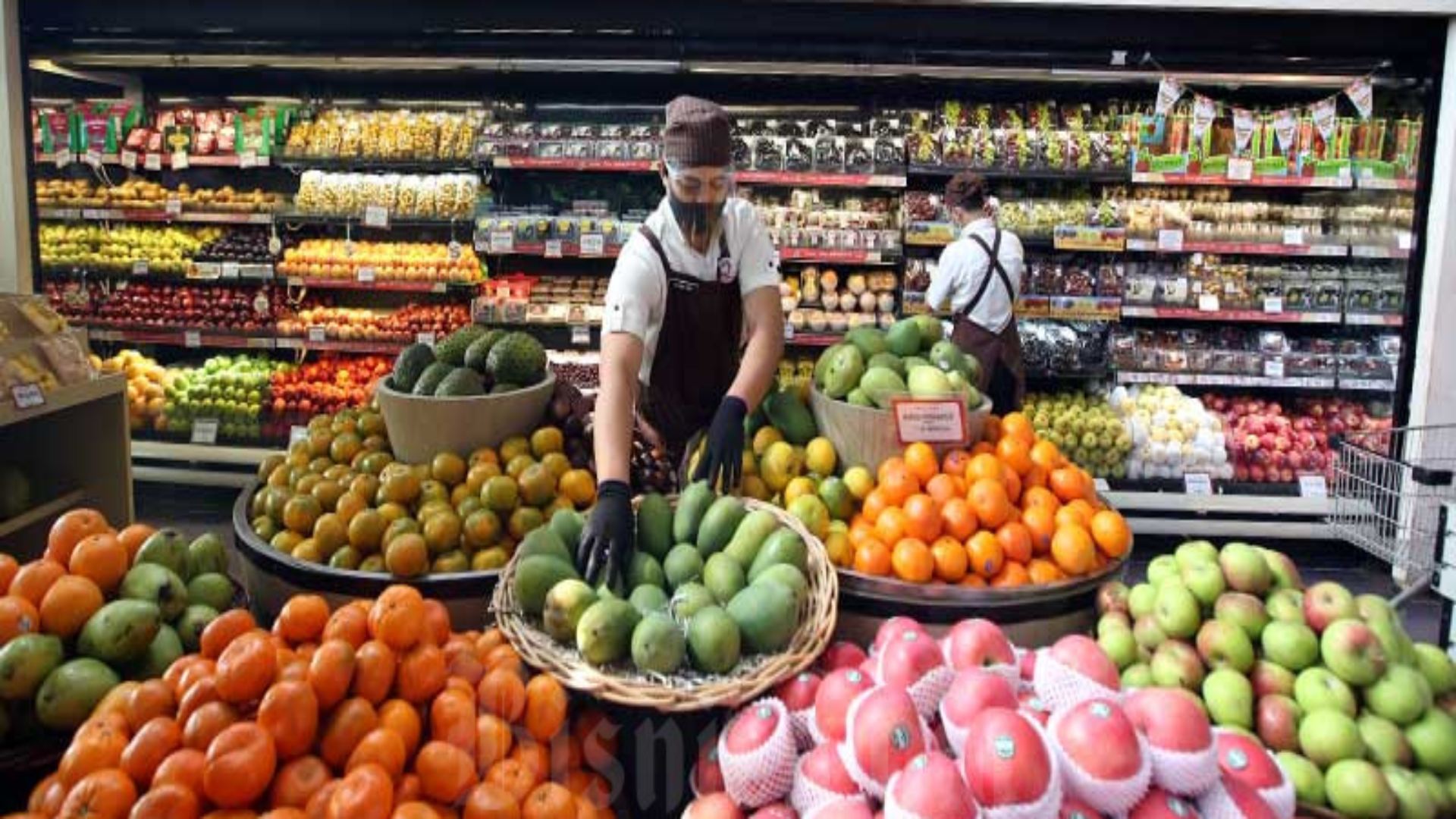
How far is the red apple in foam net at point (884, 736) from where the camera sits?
1274 mm

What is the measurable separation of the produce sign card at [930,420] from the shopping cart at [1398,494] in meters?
1.08

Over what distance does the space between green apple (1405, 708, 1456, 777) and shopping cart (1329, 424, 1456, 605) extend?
85 centimetres

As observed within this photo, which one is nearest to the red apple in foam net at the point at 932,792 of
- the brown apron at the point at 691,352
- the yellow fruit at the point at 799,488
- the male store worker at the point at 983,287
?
the yellow fruit at the point at 799,488

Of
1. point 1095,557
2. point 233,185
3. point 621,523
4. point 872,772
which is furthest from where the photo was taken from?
point 233,185

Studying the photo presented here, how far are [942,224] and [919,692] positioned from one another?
3.95 metres

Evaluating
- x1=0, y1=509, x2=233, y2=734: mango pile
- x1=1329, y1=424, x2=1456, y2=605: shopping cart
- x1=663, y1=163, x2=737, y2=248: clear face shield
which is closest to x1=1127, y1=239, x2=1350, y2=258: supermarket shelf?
x1=1329, y1=424, x2=1456, y2=605: shopping cart

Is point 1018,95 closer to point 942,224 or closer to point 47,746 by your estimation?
point 942,224

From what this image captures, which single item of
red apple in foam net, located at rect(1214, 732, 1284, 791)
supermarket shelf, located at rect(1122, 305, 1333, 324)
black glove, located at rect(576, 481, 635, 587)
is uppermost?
supermarket shelf, located at rect(1122, 305, 1333, 324)

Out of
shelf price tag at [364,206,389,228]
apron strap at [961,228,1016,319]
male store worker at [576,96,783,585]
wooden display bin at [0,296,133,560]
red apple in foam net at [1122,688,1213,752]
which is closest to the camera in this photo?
red apple in foam net at [1122,688,1213,752]

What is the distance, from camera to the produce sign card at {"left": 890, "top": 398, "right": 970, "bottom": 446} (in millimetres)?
2301

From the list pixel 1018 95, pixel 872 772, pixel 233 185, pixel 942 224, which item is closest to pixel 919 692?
pixel 872 772

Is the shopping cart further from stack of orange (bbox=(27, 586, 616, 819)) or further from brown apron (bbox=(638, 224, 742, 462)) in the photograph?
stack of orange (bbox=(27, 586, 616, 819))

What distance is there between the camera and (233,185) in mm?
5957

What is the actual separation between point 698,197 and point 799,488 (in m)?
0.74
